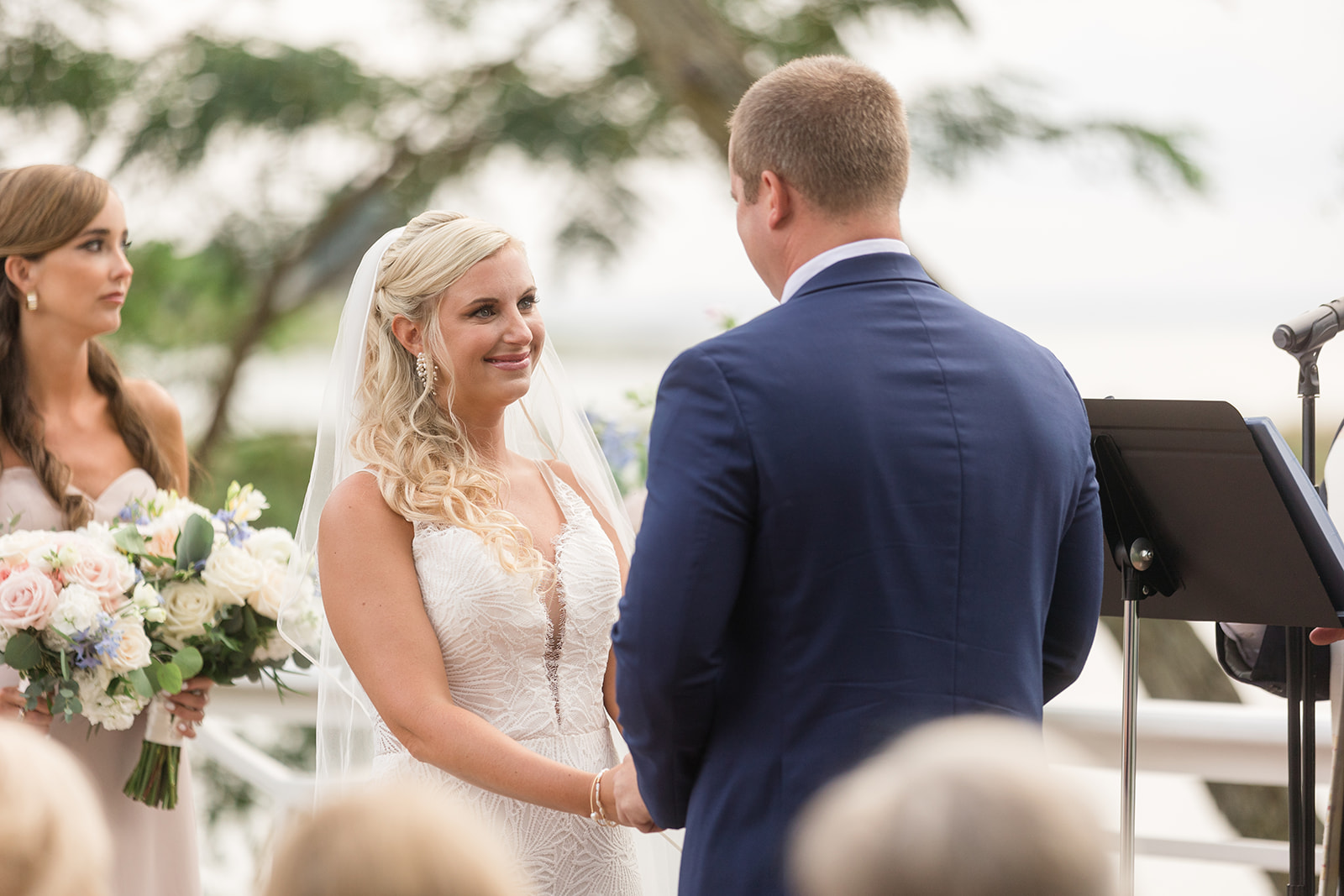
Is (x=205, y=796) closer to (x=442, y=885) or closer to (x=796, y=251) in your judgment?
(x=796, y=251)

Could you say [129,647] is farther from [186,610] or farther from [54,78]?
[54,78]

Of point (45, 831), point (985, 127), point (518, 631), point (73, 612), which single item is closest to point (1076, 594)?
point (518, 631)

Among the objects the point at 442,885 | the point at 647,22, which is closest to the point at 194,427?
the point at 647,22

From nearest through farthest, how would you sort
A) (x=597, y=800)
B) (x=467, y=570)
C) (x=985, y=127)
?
(x=597, y=800) < (x=467, y=570) < (x=985, y=127)

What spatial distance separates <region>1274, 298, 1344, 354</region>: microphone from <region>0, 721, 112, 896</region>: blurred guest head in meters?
2.34

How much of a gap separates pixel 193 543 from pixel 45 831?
6.75 feet

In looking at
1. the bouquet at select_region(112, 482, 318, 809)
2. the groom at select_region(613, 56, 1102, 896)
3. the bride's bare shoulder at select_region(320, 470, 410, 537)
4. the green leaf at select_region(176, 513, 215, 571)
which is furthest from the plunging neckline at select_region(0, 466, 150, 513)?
the groom at select_region(613, 56, 1102, 896)

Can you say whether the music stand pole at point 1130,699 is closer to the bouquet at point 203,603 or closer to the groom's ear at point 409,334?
the groom's ear at point 409,334

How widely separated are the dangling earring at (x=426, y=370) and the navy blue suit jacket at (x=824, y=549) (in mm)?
857

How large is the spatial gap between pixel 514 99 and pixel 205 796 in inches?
142

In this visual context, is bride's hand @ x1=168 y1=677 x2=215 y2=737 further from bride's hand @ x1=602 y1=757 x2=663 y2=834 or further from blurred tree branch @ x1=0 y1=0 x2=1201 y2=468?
blurred tree branch @ x1=0 y1=0 x2=1201 y2=468

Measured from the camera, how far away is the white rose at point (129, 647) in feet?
9.01

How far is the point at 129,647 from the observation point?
276 cm

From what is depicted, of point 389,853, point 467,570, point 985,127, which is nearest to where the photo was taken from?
point 389,853
